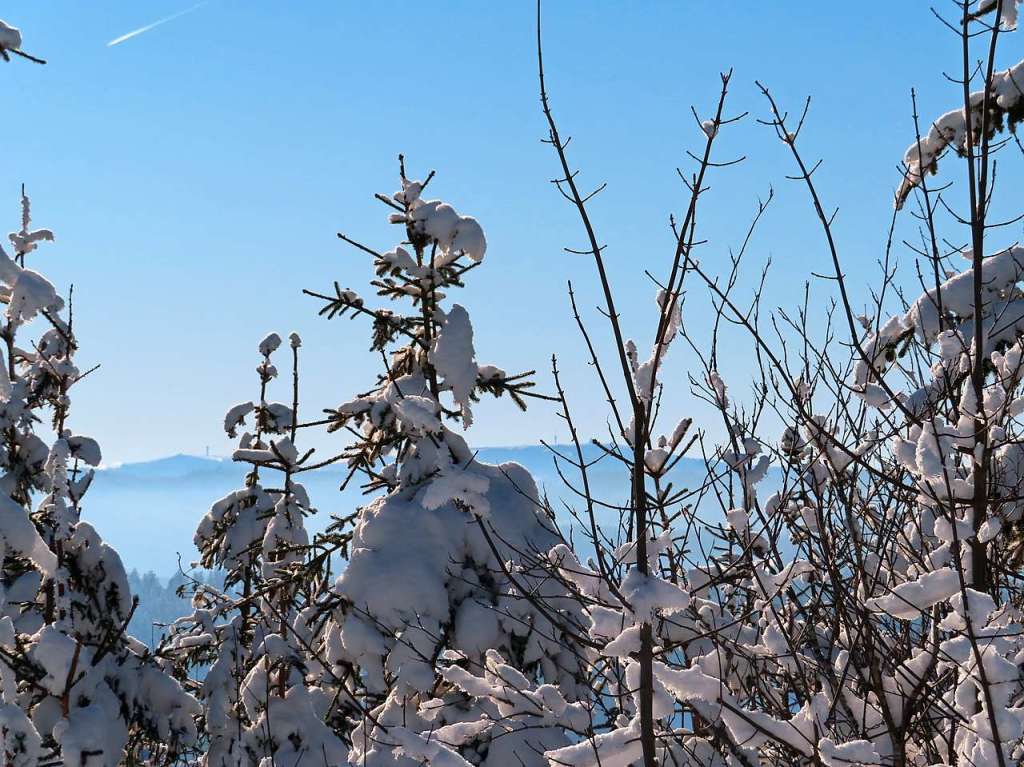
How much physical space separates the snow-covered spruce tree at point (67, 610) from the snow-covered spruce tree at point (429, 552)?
6.12ft

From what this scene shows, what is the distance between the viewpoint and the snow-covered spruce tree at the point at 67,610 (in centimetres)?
705

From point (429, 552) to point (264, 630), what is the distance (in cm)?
311

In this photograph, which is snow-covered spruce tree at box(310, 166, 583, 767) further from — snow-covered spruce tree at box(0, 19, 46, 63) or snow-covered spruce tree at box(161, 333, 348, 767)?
snow-covered spruce tree at box(0, 19, 46, 63)

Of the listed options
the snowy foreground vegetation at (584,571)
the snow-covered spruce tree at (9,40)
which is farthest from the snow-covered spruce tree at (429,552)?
the snow-covered spruce tree at (9,40)

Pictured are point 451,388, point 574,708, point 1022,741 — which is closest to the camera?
point 1022,741

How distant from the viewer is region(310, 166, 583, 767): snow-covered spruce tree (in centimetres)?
711

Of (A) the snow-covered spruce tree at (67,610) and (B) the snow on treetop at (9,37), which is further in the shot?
(A) the snow-covered spruce tree at (67,610)

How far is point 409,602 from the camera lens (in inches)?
287

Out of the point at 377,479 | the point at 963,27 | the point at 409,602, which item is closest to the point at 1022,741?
the point at 963,27

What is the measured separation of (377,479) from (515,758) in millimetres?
2682

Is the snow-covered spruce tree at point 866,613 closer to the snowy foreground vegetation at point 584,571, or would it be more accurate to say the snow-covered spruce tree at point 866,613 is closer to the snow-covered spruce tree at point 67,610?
the snowy foreground vegetation at point 584,571

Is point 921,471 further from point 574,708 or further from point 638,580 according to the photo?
point 574,708

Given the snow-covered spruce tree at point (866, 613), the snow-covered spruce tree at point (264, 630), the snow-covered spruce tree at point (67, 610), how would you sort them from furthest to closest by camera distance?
the snow-covered spruce tree at point (264, 630), the snow-covered spruce tree at point (67, 610), the snow-covered spruce tree at point (866, 613)

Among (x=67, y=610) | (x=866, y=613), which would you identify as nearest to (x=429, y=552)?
(x=67, y=610)
